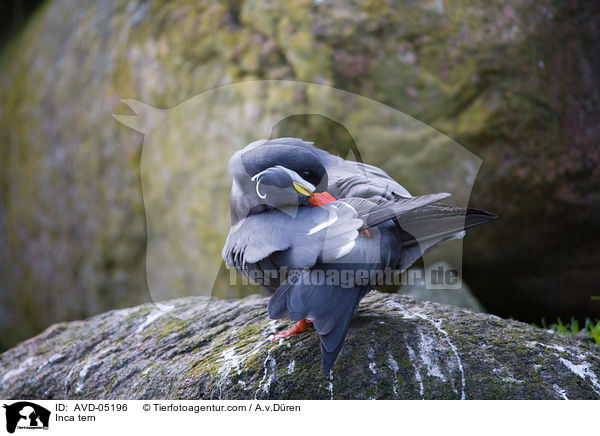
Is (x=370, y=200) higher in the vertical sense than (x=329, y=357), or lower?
higher

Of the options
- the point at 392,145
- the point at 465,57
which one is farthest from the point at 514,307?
the point at 465,57

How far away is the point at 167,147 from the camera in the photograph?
4.22 m

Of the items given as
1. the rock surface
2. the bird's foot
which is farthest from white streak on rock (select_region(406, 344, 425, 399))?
the bird's foot

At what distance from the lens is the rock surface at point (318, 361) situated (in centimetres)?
204

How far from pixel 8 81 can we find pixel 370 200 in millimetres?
5628

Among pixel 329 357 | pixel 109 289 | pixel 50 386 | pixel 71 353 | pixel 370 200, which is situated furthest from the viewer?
pixel 109 289

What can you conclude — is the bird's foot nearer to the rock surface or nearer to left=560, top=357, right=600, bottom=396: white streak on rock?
the rock surface

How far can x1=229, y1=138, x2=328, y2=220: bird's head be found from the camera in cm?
207

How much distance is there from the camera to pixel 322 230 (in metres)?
1.96

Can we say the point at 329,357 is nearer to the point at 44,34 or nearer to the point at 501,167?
the point at 501,167

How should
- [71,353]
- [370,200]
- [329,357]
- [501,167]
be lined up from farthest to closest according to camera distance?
[501,167]
[71,353]
[370,200]
[329,357]
